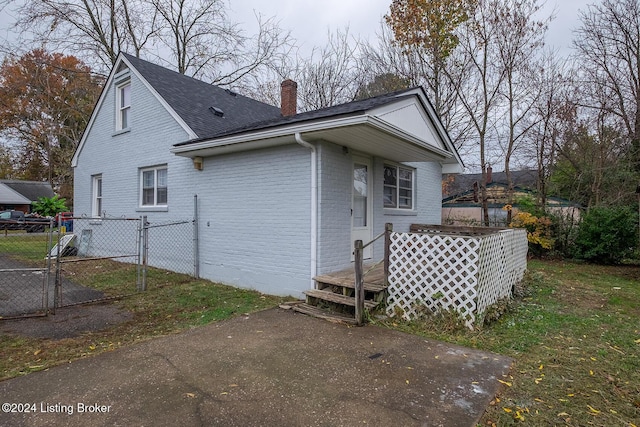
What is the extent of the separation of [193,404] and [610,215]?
1245 cm

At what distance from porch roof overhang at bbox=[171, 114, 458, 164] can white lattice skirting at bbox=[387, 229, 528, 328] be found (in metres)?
1.68

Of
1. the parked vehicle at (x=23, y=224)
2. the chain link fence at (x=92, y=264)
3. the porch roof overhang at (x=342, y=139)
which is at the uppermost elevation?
the porch roof overhang at (x=342, y=139)

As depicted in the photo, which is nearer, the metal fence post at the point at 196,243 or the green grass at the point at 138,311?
the green grass at the point at 138,311

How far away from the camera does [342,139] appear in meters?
5.92

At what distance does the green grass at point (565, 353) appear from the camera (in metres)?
2.66

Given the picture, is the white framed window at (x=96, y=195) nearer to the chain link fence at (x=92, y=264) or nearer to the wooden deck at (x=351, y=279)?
the chain link fence at (x=92, y=264)

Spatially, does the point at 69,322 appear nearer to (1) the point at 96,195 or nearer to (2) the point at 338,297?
(2) the point at 338,297

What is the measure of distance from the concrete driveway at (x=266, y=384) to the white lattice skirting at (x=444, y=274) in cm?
75

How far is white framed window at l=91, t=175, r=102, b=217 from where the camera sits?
1120cm

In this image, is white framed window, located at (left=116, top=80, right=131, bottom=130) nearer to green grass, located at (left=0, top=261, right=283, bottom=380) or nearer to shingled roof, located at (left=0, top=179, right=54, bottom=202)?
green grass, located at (left=0, top=261, right=283, bottom=380)

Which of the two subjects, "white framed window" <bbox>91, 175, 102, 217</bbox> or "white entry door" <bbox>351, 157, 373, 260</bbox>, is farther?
"white framed window" <bbox>91, 175, 102, 217</bbox>

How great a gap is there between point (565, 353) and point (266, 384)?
3.22 meters

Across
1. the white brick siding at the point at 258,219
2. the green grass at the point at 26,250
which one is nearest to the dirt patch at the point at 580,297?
the white brick siding at the point at 258,219

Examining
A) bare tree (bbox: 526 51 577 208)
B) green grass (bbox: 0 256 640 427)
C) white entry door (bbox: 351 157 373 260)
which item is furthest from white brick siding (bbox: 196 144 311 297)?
bare tree (bbox: 526 51 577 208)
